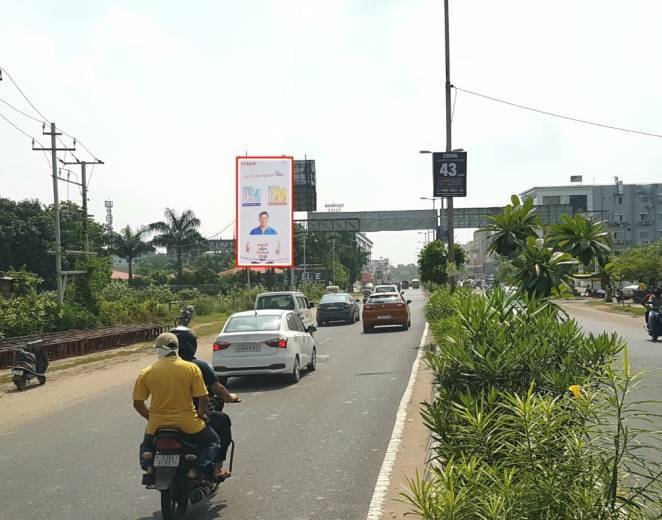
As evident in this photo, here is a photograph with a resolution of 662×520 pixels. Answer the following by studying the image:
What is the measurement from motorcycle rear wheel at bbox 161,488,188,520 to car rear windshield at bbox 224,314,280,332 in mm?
7844

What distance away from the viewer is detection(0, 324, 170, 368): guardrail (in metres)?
18.9

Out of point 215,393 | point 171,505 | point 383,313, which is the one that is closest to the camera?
point 171,505

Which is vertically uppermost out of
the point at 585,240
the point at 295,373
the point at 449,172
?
the point at 449,172

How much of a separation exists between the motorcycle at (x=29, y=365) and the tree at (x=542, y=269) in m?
A: 10.8

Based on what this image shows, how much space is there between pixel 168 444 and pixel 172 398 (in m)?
0.35

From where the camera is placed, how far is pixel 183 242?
81312 mm

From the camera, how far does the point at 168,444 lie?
538 centimetres

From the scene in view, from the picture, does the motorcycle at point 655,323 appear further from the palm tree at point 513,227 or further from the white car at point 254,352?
the palm tree at point 513,227

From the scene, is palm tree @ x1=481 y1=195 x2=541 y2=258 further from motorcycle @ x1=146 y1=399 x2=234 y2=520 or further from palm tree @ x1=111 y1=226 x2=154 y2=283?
palm tree @ x1=111 y1=226 x2=154 y2=283

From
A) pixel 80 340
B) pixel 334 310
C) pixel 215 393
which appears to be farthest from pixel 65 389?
pixel 334 310

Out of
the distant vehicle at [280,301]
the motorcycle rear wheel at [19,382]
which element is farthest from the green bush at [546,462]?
the distant vehicle at [280,301]

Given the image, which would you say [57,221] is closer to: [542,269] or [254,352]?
[254,352]

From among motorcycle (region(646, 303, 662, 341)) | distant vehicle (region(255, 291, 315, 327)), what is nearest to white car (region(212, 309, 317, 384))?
distant vehicle (region(255, 291, 315, 327))

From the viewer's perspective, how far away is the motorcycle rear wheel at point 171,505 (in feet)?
17.6
